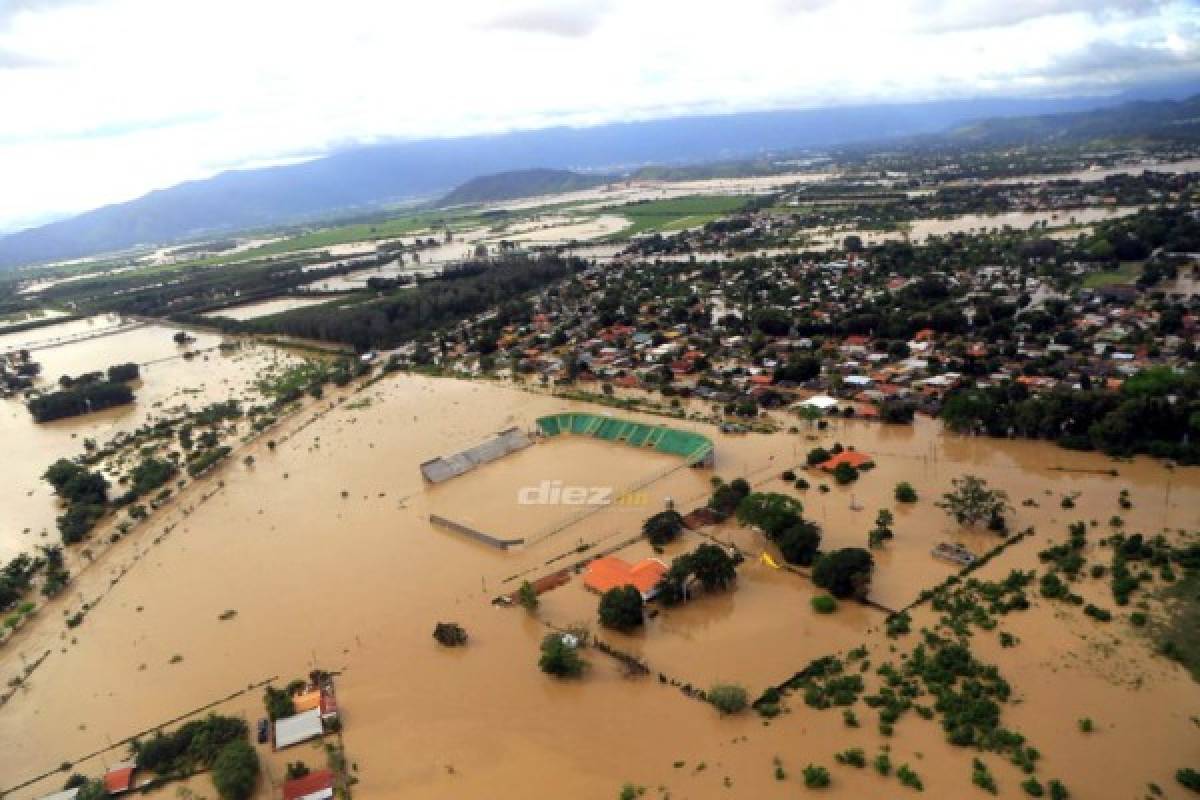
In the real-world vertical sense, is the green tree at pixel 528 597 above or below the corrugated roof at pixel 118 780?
above

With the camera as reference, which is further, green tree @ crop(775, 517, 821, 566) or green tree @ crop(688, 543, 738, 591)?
green tree @ crop(775, 517, 821, 566)

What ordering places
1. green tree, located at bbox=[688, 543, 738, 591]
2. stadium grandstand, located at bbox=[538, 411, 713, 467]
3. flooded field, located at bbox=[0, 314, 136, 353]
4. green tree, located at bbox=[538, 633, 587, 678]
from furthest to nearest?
flooded field, located at bbox=[0, 314, 136, 353]
stadium grandstand, located at bbox=[538, 411, 713, 467]
green tree, located at bbox=[688, 543, 738, 591]
green tree, located at bbox=[538, 633, 587, 678]

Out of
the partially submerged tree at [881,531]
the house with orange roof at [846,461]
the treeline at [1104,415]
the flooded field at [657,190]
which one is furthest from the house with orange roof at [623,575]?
the flooded field at [657,190]

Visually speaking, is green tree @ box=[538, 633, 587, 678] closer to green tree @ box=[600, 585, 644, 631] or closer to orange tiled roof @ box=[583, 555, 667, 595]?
green tree @ box=[600, 585, 644, 631]

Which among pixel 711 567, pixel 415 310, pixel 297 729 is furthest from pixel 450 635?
pixel 415 310

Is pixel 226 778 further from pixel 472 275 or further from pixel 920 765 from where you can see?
pixel 472 275

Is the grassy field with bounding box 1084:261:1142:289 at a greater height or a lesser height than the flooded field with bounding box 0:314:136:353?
lesser

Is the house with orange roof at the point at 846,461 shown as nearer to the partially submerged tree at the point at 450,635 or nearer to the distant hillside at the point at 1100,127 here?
the partially submerged tree at the point at 450,635

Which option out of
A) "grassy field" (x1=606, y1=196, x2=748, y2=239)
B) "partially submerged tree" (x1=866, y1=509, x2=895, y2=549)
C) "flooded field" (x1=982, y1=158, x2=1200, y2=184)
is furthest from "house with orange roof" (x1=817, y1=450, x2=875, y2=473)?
"flooded field" (x1=982, y1=158, x2=1200, y2=184)
